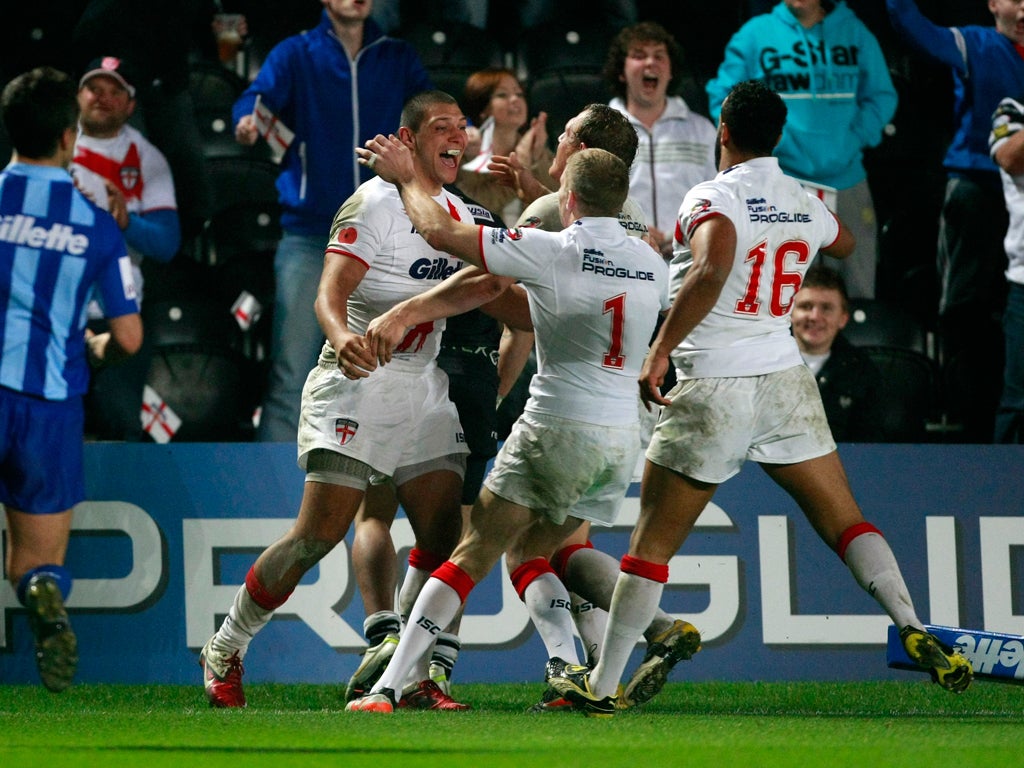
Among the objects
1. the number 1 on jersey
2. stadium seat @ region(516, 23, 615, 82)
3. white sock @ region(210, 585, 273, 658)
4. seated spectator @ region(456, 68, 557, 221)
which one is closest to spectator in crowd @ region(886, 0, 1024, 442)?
stadium seat @ region(516, 23, 615, 82)

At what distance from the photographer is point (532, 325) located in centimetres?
583

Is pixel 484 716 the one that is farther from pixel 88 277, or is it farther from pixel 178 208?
pixel 178 208

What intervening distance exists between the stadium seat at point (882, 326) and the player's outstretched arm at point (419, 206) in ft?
12.0

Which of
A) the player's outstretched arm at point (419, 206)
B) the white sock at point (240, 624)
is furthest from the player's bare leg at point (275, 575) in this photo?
the player's outstretched arm at point (419, 206)

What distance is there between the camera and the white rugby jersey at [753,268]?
5516 mm

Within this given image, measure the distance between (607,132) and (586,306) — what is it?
2.89 feet

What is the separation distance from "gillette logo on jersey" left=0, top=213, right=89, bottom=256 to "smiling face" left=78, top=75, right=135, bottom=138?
10.6 feet

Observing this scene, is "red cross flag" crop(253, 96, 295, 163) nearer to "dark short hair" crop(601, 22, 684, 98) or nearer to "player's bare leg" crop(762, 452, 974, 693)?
"dark short hair" crop(601, 22, 684, 98)

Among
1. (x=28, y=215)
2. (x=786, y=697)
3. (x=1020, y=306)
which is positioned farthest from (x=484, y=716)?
(x=1020, y=306)

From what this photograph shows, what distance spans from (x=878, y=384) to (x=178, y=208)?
4.07 metres

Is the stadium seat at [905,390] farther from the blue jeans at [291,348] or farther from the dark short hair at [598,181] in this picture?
the dark short hair at [598,181]

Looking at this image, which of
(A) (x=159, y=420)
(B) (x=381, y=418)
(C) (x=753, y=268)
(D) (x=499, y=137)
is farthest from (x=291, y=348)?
(C) (x=753, y=268)

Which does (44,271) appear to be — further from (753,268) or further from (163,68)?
(163,68)

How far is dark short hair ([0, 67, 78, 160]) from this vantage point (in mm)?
5168
